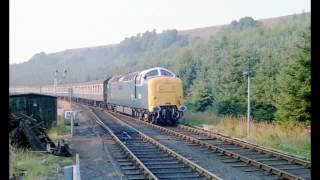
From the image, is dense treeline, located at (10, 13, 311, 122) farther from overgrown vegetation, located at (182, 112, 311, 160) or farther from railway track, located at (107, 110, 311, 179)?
railway track, located at (107, 110, 311, 179)

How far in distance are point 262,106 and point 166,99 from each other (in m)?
5.10

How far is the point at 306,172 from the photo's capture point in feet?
32.6

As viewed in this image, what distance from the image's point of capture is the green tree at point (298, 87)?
16141 millimetres

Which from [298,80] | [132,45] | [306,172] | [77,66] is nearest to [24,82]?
[77,66]

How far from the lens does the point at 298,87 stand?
16.5 meters

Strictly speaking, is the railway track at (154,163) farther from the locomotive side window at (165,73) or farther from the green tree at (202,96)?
the green tree at (202,96)

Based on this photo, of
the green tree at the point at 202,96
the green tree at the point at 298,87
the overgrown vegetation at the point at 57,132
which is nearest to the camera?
the green tree at the point at 298,87

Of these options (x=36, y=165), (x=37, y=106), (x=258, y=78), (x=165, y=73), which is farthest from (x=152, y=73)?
(x=36, y=165)

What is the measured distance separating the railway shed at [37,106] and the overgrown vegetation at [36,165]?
6.01 metres

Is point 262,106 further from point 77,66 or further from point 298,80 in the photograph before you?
point 77,66

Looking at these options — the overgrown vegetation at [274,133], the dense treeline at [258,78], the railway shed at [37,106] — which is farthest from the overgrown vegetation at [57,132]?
the dense treeline at [258,78]

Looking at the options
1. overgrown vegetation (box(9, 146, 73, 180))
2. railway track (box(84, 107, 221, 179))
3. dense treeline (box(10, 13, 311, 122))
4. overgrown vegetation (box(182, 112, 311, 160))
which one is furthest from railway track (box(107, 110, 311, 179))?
overgrown vegetation (box(9, 146, 73, 180))

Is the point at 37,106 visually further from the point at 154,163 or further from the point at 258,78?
the point at 258,78
